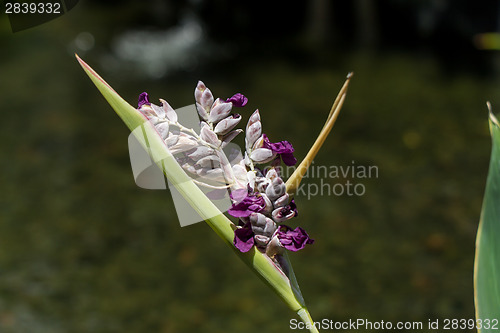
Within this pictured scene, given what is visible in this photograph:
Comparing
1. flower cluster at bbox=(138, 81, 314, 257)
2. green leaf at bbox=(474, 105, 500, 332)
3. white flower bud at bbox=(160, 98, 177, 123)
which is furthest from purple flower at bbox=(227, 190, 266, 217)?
green leaf at bbox=(474, 105, 500, 332)

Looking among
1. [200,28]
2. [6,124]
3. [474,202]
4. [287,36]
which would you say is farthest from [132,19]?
[474,202]

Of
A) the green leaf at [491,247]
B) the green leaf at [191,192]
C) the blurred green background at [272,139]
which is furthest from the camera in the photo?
the blurred green background at [272,139]

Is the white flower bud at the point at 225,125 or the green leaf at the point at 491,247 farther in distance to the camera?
the green leaf at the point at 491,247

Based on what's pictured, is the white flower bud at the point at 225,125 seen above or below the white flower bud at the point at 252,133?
above

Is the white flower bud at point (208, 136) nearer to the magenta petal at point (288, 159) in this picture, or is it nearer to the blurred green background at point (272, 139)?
the magenta petal at point (288, 159)

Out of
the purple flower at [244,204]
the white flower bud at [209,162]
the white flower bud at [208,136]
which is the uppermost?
the white flower bud at [208,136]

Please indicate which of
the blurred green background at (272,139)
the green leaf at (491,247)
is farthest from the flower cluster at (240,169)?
the blurred green background at (272,139)

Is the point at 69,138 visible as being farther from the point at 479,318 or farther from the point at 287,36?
the point at 479,318

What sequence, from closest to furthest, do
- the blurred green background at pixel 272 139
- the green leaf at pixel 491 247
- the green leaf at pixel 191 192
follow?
the green leaf at pixel 191 192 → the green leaf at pixel 491 247 → the blurred green background at pixel 272 139
